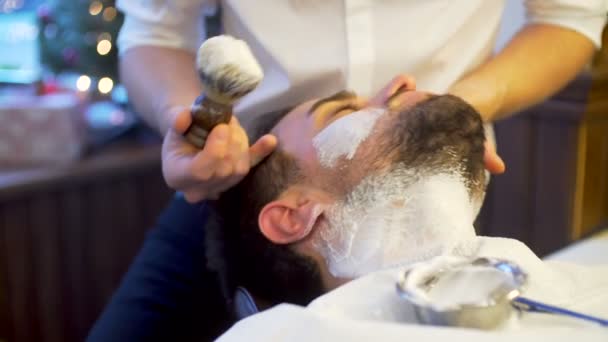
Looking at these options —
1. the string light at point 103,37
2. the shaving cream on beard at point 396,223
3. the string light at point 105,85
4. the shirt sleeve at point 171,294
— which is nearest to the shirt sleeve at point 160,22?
the shirt sleeve at point 171,294

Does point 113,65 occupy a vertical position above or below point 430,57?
below

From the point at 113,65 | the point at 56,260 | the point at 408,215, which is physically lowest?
the point at 56,260

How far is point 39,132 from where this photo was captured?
155cm

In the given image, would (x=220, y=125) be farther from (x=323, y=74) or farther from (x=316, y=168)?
(x=323, y=74)

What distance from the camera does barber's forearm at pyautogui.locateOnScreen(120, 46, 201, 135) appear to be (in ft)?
2.92

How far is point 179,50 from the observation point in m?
1.02

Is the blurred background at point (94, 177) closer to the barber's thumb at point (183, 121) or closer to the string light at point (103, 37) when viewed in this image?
the string light at point (103, 37)

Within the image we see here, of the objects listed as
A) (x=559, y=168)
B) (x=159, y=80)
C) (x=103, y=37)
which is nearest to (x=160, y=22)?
(x=159, y=80)

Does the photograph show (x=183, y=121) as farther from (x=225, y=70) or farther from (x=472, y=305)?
(x=472, y=305)

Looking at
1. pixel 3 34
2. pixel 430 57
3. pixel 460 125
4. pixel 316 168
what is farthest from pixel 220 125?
pixel 3 34

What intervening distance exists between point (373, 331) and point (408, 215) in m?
0.20

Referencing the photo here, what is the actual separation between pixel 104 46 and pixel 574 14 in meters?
1.04

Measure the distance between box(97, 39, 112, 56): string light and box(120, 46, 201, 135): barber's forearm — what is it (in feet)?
1.98

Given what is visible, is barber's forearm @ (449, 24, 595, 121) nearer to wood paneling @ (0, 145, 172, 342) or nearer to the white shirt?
the white shirt
